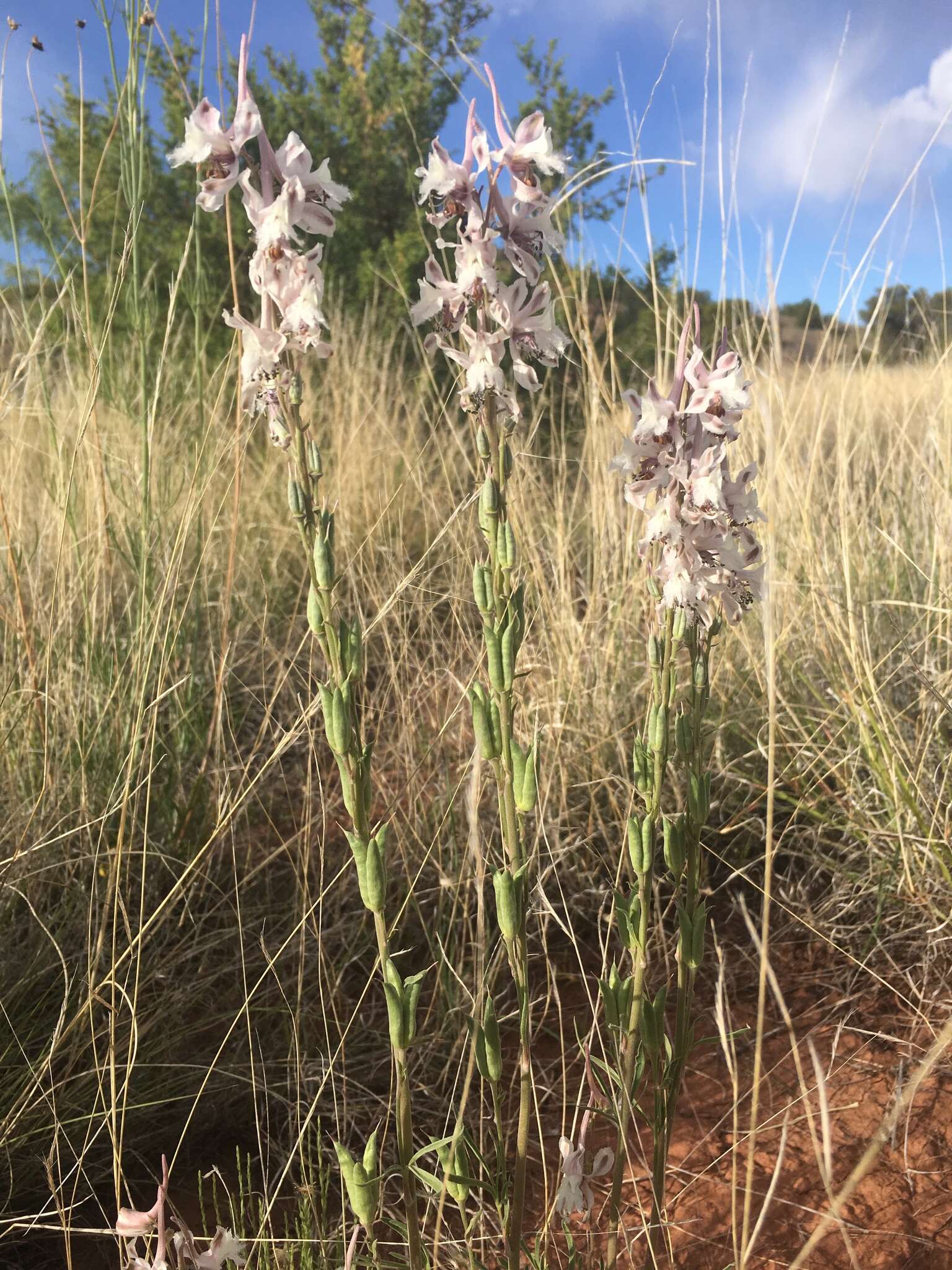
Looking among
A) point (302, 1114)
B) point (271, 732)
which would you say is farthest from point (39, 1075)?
point (271, 732)

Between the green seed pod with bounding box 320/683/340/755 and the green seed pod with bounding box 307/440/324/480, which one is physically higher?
the green seed pod with bounding box 307/440/324/480

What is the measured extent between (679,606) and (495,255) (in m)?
0.43

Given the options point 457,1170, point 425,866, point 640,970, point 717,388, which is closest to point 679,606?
point 717,388

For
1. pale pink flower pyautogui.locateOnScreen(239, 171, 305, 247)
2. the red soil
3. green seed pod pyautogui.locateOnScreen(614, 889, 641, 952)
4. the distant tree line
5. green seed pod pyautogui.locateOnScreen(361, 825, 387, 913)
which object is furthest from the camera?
the distant tree line

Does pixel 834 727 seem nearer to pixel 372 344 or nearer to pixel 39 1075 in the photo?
pixel 39 1075

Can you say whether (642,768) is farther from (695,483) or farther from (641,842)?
(695,483)

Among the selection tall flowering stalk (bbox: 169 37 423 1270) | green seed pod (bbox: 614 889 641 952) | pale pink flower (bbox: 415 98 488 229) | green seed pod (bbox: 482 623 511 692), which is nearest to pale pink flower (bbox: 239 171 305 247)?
tall flowering stalk (bbox: 169 37 423 1270)

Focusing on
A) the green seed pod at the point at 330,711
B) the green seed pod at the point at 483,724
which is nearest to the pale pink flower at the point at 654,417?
the green seed pod at the point at 483,724

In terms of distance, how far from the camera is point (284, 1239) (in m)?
1.21

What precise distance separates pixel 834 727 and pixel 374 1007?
1304 millimetres

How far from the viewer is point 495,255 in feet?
Answer: 3.08

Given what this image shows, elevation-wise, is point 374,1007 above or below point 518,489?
below

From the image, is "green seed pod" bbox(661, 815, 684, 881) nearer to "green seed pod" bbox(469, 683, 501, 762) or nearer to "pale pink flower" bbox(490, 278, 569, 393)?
"green seed pod" bbox(469, 683, 501, 762)

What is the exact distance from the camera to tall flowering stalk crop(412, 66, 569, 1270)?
0.94 m
